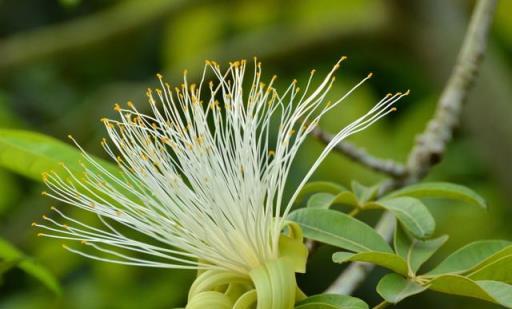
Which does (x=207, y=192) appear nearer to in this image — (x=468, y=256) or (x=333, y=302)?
(x=333, y=302)

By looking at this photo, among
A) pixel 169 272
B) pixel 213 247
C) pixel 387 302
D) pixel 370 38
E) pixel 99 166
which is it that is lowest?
pixel 387 302

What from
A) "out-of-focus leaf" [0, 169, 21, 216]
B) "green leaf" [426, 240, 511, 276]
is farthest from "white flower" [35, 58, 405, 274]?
"out-of-focus leaf" [0, 169, 21, 216]

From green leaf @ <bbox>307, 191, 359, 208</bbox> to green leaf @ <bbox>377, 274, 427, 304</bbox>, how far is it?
0.73 ft

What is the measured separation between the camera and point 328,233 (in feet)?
4.84

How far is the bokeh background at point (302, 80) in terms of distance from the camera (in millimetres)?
3439

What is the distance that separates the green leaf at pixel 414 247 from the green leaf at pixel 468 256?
3 centimetres

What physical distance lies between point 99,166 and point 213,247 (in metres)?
0.24

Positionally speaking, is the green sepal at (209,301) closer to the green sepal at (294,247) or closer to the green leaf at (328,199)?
the green sepal at (294,247)

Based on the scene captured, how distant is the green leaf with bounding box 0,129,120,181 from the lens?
1700 millimetres

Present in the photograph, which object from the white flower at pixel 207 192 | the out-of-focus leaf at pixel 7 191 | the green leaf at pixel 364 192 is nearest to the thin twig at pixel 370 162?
the green leaf at pixel 364 192

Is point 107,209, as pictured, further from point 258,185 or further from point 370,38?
point 370,38

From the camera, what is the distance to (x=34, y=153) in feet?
5.67

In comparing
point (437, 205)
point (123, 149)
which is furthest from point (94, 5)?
point (123, 149)

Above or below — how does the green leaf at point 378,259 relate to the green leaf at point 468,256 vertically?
below
